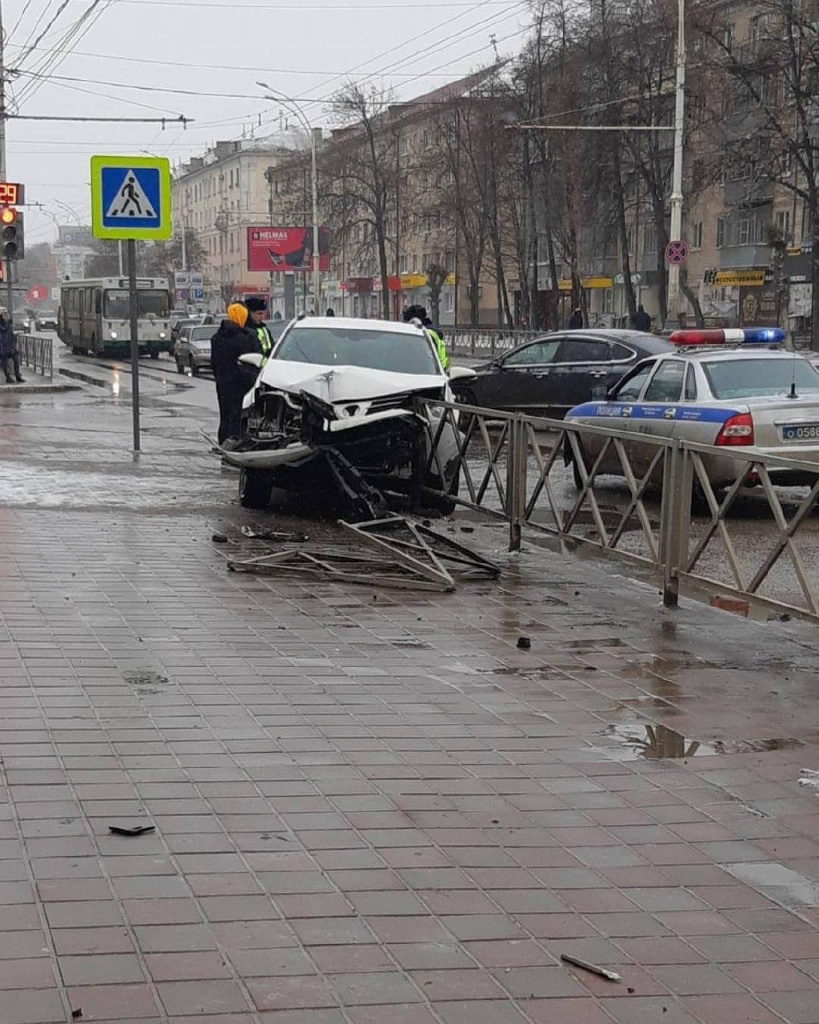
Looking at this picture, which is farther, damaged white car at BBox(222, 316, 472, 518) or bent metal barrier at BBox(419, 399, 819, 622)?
damaged white car at BBox(222, 316, 472, 518)

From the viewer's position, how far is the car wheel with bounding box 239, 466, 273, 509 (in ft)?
39.9

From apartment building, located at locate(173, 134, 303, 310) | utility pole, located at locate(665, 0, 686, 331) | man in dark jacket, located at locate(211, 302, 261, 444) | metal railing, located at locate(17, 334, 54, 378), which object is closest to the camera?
man in dark jacket, located at locate(211, 302, 261, 444)

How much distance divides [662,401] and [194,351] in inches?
1176

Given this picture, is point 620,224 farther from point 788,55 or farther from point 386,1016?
point 386,1016

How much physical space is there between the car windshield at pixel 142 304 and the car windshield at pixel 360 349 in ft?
119

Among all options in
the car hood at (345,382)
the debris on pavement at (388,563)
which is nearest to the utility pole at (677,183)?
the car hood at (345,382)

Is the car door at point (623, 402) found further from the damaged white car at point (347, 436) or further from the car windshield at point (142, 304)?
the car windshield at point (142, 304)

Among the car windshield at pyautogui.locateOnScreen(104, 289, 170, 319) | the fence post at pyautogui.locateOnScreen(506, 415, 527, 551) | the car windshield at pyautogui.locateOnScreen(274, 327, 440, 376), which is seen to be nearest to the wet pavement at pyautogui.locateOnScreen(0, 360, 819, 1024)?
the fence post at pyautogui.locateOnScreen(506, 415, 527, 551)

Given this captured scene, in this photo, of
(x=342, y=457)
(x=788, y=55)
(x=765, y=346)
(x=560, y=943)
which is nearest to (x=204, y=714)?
(x=560, y=943)

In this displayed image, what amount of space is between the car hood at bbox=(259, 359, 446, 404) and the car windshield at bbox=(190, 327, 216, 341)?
99.1ft

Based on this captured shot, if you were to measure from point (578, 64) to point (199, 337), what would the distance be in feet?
61.8

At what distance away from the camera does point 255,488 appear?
1231 cm

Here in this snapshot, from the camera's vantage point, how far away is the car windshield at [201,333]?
4231 cm

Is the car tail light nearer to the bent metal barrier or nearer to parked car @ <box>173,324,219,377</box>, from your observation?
the bent metal barrier
